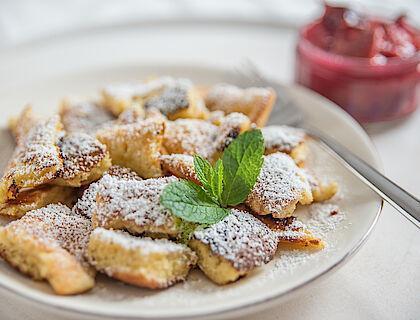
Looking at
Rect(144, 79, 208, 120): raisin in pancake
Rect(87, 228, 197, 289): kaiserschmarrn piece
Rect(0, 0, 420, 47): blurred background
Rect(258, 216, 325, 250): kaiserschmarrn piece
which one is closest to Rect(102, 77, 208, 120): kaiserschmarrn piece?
Rect(144, 79, 208, 120): raisin in pancake

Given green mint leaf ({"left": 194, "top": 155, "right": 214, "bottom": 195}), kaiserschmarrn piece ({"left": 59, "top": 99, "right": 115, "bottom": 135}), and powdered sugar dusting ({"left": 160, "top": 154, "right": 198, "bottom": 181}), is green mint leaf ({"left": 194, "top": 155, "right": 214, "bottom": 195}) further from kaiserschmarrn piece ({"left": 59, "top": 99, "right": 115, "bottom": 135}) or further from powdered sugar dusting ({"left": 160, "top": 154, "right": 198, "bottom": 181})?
kaiserschmarrn piece ({"left": 59, "top": 99, "right": 115, "bottom": 135})

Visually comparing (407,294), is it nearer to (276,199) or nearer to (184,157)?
(276,199)

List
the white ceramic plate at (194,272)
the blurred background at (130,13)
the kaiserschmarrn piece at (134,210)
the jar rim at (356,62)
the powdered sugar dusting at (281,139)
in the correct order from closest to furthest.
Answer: the white ceramic plate at (194,272) < the kaiserschmarrn piece at (134,210) < the powdered sugar dusting at (281,139) < the jar rim at (356,62) < the blurred background at (130,13)

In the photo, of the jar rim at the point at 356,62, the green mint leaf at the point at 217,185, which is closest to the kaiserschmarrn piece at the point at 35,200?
the green mint leaf at the point at 217,185

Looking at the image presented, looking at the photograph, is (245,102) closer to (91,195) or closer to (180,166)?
(180,166)

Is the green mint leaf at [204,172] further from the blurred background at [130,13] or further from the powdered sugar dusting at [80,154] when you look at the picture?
the blurred background at [130,13]

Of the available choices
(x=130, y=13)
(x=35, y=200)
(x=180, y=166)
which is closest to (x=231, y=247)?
(x=180, y=166)
